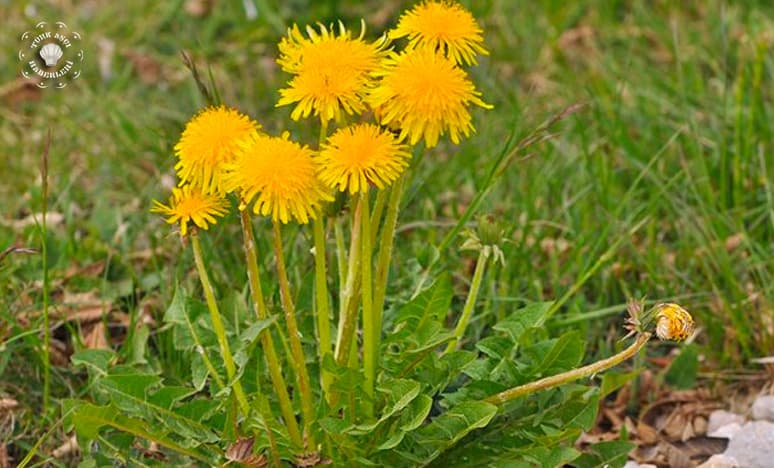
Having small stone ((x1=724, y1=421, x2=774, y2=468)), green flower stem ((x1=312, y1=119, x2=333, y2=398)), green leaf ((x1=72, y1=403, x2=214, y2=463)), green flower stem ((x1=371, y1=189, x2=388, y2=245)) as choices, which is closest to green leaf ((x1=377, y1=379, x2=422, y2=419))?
green flower stem ((x1=312, y1=119, x2=333, y2=398))

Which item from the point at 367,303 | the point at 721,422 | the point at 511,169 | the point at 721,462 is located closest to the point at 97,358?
the point at 367,303

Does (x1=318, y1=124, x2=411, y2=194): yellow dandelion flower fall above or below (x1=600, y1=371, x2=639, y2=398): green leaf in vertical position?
above

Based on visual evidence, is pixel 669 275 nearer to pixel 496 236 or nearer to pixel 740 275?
pixel 740 275

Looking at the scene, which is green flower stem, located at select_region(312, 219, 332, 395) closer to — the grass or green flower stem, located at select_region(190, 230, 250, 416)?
green flower stem, located at select_region(190, 230, 250, 416)

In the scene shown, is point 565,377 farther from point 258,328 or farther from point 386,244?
point 258,328

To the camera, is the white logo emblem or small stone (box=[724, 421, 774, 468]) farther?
the white logo emblem

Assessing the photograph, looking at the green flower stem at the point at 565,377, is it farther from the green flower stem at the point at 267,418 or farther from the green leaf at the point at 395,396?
the green flower stem at the point at 267,418

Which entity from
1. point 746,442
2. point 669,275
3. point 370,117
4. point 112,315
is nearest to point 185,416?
point 370,117

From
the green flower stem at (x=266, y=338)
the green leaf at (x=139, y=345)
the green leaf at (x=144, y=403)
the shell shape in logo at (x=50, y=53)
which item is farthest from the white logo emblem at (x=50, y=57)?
the green flower stem at (x=266, y=338)
